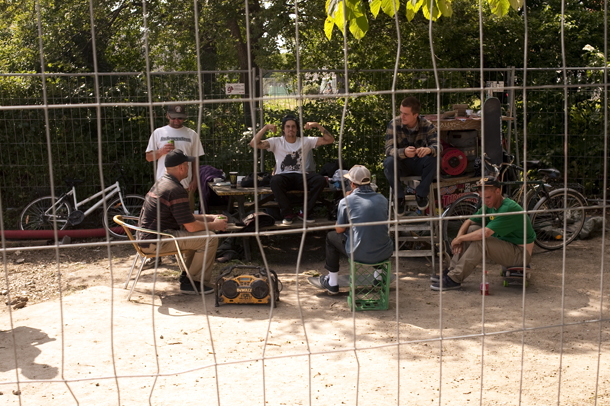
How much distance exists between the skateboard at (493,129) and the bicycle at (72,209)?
14.4 ft

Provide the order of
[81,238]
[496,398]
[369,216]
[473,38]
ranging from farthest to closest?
[473,38] < [81,238] < [369,216] < [496,398]

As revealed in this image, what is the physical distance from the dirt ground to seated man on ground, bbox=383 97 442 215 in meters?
0.95

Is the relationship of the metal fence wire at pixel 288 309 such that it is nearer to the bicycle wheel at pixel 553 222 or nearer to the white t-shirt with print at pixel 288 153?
the bicycle wheel at pixel 553 222

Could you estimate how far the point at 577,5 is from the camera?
1038cm

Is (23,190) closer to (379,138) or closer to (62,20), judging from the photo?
(62,20)

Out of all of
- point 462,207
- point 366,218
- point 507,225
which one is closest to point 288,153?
point 462,207

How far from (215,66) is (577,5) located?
6180 mm

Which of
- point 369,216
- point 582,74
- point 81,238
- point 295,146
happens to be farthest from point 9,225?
point 582,74

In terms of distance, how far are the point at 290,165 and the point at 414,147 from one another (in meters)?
1.52

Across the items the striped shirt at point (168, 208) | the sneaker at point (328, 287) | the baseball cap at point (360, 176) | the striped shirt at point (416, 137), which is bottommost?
the sneaker at point (328, 287)

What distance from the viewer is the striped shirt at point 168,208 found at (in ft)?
18.1

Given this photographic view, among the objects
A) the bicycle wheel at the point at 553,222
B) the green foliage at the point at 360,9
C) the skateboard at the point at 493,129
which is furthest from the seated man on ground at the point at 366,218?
the bicycle wheel at the point at 553,222

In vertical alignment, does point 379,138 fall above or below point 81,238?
above

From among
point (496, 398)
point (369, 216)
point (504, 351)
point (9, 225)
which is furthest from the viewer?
point (9, 225)
